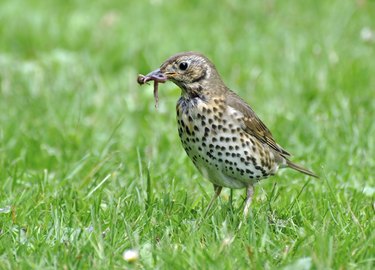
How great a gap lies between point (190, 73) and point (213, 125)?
35 centimetres

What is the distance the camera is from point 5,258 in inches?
167

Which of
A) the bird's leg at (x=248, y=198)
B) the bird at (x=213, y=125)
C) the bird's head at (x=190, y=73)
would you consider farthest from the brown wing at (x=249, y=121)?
the bird's leg at (x=248, y=198)

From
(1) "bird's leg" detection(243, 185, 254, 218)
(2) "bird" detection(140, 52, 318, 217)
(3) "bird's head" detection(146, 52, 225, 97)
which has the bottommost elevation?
(1) "bird's leg" detection(243, 185, 254, 218)

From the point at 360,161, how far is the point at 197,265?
9.45 ft

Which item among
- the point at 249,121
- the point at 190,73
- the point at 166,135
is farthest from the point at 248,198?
the point at 166,135

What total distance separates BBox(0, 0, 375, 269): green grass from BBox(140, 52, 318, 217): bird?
21 centimetres

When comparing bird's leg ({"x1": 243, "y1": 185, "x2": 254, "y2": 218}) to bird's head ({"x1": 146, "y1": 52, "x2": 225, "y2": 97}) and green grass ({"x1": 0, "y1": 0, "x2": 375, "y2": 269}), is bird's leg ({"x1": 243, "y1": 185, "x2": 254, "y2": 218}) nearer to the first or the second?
green grass ({"x1": 0, "y1": 0, "x2": 375, "y2": 269})

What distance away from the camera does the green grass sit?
434 cm

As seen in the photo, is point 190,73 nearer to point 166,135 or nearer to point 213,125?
point 213,125

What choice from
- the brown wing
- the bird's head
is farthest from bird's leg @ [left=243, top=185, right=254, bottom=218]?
the bird's head

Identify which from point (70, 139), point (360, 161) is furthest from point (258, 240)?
point (70, 139)

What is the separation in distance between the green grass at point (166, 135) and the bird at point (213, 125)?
0.69 feet

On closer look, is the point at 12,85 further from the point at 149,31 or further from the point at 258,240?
the point at 258,240

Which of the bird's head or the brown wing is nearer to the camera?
the bird's head
